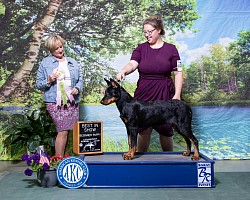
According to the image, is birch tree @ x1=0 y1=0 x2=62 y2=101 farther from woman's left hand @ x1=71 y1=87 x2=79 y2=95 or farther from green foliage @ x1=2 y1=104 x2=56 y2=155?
woman's left hand @ x1=71 y1=87 x2=79 y2=95

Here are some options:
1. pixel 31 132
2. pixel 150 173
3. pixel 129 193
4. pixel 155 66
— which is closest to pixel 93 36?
pixel 31 132

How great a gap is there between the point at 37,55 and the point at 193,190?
239 centimetres

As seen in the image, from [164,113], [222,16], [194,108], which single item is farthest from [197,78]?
[164,113]

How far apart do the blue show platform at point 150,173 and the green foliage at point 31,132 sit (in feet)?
3.70

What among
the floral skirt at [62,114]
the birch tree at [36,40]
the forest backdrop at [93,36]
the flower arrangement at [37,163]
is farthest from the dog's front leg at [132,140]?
the birch tree at [36,40]

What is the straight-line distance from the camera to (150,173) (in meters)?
3.46

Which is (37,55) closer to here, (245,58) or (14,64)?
(14,64)

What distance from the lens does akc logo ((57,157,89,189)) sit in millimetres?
3441

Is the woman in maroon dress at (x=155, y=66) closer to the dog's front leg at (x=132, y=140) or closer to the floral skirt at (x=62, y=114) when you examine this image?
the dog's front leg at (x=132, y=140)

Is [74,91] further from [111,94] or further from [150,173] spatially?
[150,173]

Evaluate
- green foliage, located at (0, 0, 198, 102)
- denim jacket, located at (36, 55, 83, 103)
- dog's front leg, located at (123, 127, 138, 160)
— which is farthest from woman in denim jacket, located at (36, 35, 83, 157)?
green foliage, located at (0, 0, 198, 102)

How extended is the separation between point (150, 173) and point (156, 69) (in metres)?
0.86

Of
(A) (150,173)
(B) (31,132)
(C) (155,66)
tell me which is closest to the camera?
(A) (150,173)

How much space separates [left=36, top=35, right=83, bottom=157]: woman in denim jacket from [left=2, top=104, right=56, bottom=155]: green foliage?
542mm
